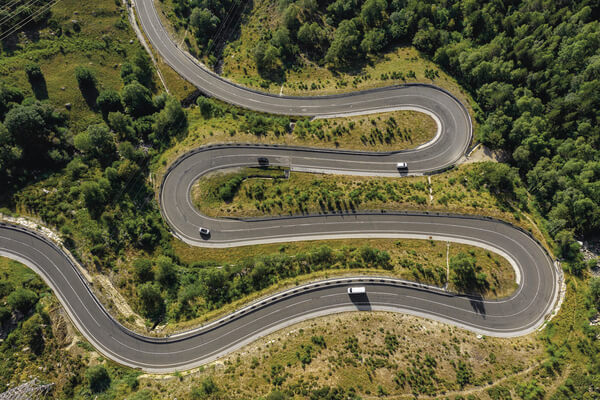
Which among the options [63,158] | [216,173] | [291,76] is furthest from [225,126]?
[63,158]

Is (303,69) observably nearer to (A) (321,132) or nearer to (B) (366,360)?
(A) (321,132)

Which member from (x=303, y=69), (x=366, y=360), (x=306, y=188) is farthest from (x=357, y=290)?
(x=303, y=69)

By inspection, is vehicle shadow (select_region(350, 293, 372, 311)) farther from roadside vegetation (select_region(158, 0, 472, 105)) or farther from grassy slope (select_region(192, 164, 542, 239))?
roadside vegetation (select_region(158, 0, 472, 105))

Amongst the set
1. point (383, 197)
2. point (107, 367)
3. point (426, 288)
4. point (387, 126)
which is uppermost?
point (387, 126)

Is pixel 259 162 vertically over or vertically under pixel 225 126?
under

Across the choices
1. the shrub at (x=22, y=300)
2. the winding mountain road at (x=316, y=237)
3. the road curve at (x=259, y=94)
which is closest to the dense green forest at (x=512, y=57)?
the road curve at (x=259, y=94)

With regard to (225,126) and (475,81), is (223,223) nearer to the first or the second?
(225,126)

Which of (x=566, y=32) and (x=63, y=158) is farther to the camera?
(x=566, y=32)
